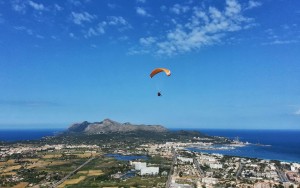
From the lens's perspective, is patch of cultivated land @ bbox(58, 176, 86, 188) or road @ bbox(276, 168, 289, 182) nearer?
patch of cultivated land @ bbox(58, 176, 86, 188)

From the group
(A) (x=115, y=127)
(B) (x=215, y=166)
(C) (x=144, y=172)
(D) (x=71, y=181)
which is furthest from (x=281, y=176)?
(A) (x=115, y=127)

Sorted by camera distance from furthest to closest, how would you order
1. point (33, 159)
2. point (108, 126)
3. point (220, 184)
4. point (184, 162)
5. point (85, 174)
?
point (108, 126) → point (33, 159) → point (184, 162) → point (85, 174) → point (220, 184)

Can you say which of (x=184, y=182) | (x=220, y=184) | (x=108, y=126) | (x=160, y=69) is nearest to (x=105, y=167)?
(x=184, y=182)

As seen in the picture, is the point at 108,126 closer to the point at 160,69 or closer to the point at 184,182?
the point at 184,182

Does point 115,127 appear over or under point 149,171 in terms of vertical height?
over

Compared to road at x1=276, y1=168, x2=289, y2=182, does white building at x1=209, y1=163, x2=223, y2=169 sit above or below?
above

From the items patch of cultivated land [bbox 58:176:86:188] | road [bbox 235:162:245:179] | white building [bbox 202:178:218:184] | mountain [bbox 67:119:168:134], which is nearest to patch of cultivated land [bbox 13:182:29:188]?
patch of cultivated land [bbox 58:176:86:188]

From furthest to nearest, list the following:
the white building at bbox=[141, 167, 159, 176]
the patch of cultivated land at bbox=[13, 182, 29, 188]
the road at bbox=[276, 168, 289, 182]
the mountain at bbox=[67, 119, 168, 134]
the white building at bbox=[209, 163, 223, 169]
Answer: the mountain at bbox=[67, 119, 168, 134], the white building at bbox=[209, 163, 223, 169], the white building at bbox=[141, 167, 159, 176], the road at bbox=[276, 168, 289, 182], the patch of cultivated land at bbox=[13, 182, 29, 188]

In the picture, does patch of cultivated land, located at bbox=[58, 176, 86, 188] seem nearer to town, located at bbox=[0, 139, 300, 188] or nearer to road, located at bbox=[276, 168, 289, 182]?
town, located at bbox=[0, 139, 300, 188]

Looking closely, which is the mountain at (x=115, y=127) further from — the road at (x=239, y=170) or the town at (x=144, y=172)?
the road at (x=239, y=170)

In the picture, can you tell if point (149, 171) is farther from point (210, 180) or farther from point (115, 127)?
point (115, 127)

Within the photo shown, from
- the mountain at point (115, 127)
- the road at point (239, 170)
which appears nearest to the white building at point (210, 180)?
the road at point (239, 170)
